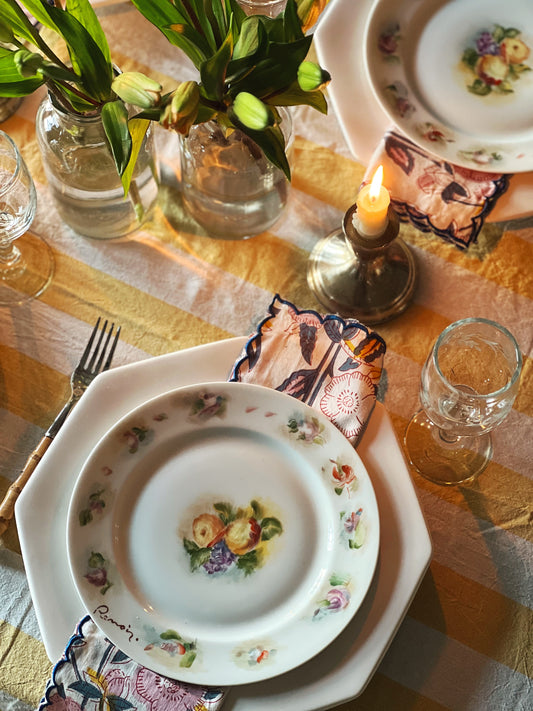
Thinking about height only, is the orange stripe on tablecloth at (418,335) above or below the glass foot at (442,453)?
above

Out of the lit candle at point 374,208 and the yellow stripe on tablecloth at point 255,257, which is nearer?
the lit candle at point 374,208

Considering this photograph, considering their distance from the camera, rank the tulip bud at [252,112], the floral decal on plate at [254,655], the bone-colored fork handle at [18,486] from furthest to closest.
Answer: the bone-colored fork handle at [18,486]
the floral decal on plate at [254,655]
the tulip bud at [252,112]

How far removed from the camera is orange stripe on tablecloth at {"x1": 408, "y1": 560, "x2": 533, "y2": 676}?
76 cm

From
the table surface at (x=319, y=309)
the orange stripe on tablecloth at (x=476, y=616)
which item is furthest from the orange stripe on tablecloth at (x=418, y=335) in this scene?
the orange stripe on tablecloth at (x=476, y=616)

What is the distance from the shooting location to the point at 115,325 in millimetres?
873

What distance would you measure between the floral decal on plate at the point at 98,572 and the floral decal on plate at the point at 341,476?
9.1 inches

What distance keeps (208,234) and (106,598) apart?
45 centimetres

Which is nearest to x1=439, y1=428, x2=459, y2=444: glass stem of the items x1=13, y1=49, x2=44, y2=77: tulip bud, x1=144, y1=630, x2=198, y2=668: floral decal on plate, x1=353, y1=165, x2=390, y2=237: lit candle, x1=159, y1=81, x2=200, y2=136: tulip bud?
x1=353, y1=165, x2=390, y2=237: lit candle

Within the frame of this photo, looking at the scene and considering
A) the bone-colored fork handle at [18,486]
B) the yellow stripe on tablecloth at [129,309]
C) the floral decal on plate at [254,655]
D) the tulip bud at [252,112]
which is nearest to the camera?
the tulip bud at [252,112]

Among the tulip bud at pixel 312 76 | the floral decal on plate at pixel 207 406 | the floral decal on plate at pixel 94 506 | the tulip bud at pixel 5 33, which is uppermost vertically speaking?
the tulip bud at pixel 312 76

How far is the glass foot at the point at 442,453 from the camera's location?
2.70 ft

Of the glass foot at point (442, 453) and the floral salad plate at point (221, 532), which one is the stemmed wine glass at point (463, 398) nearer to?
the glass foot at point (442, 453)

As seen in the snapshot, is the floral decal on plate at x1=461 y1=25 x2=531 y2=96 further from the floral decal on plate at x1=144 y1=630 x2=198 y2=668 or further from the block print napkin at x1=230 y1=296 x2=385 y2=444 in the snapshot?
the floral decal on plate at x1=144 y1=630 x2=198 y2=668

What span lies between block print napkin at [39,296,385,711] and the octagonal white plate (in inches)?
0.8
